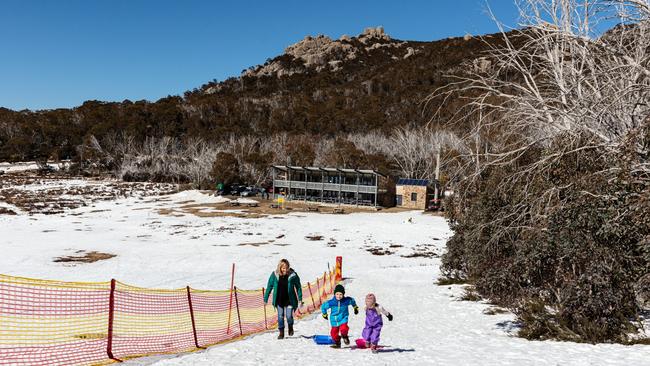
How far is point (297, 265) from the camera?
2678cm

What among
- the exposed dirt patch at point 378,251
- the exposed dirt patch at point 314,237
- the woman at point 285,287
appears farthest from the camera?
the exposed dirt patch at point 314,237

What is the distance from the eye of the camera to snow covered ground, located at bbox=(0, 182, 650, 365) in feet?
27.4

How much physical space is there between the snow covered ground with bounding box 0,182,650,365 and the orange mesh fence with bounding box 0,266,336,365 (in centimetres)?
123

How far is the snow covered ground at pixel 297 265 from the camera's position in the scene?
8.36m

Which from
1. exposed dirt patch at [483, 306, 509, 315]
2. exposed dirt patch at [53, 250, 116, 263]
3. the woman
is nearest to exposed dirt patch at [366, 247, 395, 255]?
exposed dirt patch at [483, 306, 509, 315]

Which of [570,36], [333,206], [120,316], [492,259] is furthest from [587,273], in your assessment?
[333,206]

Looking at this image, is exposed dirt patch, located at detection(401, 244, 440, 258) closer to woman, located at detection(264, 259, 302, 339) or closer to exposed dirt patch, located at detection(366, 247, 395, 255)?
exposed dirt patch, located at detection(366, 247, 395, 255)

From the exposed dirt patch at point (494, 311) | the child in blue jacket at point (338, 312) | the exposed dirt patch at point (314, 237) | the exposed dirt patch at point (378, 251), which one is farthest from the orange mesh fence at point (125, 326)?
the exposed dirt patch at point (314, 237)

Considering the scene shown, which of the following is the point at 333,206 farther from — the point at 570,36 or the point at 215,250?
the point at 570,36

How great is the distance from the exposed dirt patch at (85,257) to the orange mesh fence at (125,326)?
11.3m

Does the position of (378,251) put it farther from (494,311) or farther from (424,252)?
(494,311)

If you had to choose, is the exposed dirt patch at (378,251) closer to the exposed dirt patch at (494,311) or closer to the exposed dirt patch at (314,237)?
the exposed dirt patch at (314,237)

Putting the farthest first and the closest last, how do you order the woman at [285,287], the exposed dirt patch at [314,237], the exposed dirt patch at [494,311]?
the exposed dirt patch at [314,237], the exposed dirt patch at [494,311], the woman at [285,287]

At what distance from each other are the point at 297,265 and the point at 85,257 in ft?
44.5
